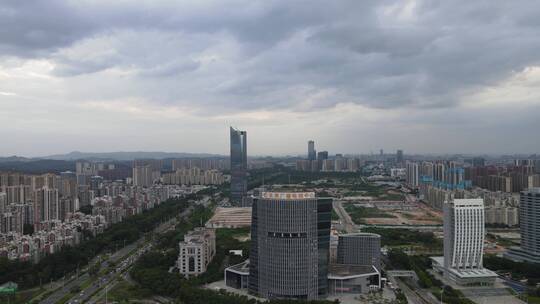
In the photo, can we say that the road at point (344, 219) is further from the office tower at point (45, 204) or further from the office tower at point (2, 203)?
the office tower at point (2, 203)

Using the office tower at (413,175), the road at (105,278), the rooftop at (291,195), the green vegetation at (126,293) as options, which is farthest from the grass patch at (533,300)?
the office tower at (413,175)

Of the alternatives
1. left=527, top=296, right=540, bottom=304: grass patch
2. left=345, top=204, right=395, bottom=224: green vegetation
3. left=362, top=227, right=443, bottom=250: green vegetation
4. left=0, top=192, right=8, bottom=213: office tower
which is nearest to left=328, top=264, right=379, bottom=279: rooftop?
left=527, top=296, right=540, bottom=304: grass patch

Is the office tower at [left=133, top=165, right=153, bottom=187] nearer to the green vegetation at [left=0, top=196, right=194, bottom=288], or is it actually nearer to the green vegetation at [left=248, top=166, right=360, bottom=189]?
the green vegetation at [left=248, top=166, right=360, bottom=189]

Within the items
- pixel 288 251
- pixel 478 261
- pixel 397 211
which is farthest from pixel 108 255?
pixel 397 211

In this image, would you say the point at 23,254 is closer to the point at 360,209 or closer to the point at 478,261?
the point at 478,261

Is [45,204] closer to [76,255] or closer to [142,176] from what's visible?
[76,255]

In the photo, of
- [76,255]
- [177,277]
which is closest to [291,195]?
[177,277]
